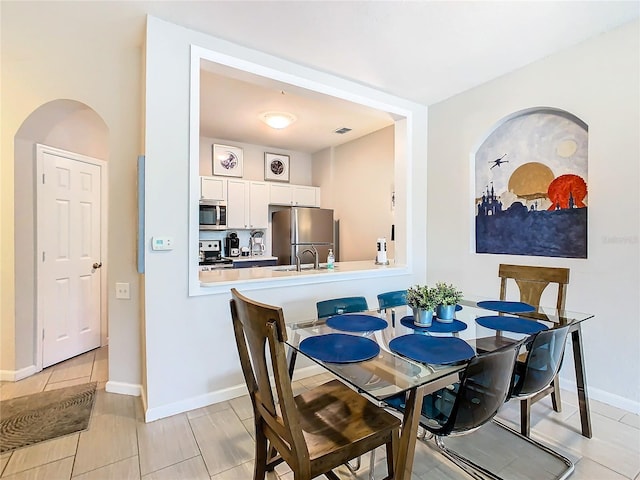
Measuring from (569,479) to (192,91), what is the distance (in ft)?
10.7

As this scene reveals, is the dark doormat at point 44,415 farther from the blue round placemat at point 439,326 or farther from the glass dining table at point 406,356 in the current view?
the blue round placemat at point 439,326

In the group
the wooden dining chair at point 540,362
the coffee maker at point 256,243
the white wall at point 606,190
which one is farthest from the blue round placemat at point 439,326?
the coffee maker at point 256,243

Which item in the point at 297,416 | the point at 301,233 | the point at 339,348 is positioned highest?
the point at 301,233

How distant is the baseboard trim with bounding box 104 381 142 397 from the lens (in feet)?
8.41

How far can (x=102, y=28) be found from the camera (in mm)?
2311

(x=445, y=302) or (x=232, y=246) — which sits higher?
(x=232, y=246)

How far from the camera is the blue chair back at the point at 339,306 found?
7.28ft

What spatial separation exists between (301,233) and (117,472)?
3773 mm

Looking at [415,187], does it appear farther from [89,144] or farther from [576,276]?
[89,144]

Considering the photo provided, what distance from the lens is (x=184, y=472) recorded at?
5.68 feet

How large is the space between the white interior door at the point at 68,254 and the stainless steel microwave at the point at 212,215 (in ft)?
4.58

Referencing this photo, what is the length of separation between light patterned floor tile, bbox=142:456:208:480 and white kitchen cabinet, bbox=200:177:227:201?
3.70 metres

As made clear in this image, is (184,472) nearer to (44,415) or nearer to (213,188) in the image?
(44,415)

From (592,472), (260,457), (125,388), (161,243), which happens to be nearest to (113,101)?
(161,243)
